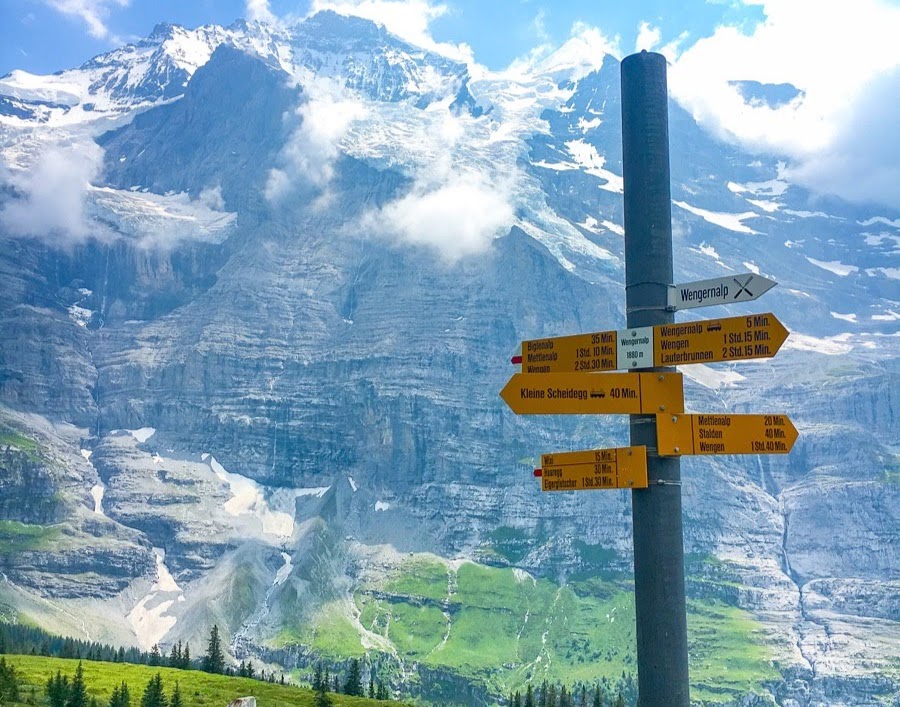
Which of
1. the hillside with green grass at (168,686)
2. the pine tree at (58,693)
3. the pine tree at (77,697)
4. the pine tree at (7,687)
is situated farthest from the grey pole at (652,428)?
the pine tree at (58,693)

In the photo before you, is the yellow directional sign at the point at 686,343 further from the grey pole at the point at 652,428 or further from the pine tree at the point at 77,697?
the pine tree at the point at 77,697

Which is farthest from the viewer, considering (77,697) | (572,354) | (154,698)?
(154,698)

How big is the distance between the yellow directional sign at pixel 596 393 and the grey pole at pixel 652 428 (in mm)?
244

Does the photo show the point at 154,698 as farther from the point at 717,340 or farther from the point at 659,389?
the point at 717,340

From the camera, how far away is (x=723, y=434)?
32.9 feet

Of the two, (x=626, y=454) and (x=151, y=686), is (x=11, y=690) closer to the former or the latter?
(x=151, y=686)

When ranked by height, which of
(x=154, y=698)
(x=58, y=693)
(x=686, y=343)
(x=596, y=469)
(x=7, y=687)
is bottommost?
(x=154, y=698)

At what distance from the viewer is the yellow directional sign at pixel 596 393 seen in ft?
31.9

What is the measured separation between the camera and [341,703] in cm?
7588

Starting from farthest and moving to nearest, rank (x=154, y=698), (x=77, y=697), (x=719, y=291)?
(x=154, y=698), (x=77, y=697), (x=719, y=291)

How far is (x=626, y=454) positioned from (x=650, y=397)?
0.61 m

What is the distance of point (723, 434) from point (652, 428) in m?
0.79

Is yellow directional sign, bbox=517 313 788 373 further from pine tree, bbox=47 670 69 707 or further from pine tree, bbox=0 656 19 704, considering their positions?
pine tree, bbox=47 670 69 707

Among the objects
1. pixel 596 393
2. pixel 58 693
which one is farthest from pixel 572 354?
pixel 58 693
